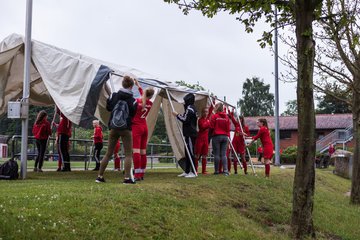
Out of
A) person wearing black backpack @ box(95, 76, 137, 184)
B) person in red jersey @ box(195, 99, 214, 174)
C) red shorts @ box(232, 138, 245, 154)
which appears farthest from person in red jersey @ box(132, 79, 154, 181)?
red shorts @ box(232, 138, 245, 154)

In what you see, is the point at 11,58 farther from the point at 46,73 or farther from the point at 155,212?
the point at 155,212

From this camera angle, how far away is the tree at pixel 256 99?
9156 centimetres

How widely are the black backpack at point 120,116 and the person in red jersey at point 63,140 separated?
4932 mm

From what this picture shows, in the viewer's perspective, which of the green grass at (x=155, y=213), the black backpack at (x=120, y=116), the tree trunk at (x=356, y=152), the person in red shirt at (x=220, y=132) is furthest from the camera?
the tree trunk at (x=356, y=152)

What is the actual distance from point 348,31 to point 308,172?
6.32 m

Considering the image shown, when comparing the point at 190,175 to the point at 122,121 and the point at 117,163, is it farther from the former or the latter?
the point at 117,163

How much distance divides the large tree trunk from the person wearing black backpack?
3.16 metres

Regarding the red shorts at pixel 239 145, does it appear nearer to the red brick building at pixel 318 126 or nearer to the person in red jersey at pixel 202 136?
the person in red jersey at pixel 202 136

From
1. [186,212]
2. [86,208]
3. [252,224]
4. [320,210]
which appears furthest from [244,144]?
[86,208]

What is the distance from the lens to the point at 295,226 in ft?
27.9

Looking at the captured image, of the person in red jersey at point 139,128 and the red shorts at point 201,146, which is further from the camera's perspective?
the red shorts at point 201,146

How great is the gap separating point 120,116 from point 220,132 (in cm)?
451

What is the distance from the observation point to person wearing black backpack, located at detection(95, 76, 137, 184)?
896 cm

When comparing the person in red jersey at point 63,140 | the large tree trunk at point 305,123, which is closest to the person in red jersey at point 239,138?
the person in red jersey at point 63,140
